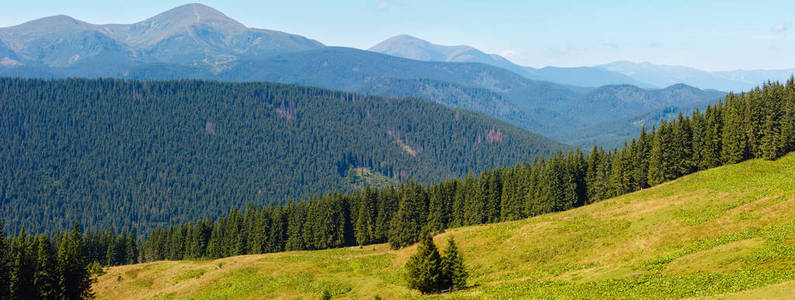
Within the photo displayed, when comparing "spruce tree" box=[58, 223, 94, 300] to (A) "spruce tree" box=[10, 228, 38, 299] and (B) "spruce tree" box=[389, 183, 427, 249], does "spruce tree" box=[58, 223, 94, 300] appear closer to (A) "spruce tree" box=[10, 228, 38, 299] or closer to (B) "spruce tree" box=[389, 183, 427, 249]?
(A) "spruce tree" box=[10, 228, 38, 299]

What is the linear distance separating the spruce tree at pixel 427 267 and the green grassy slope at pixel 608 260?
277 cm

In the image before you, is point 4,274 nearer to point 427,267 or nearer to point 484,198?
point 427,267

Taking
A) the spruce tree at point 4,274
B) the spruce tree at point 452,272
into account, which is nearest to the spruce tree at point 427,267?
→ the spruce tree at point 452,272

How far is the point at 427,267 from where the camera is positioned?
53.9m

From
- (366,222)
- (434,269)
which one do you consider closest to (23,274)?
(434,269)

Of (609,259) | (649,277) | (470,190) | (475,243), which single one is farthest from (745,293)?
(470,190)

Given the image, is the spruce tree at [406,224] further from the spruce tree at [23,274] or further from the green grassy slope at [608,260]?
the spruce tree at [23,274]

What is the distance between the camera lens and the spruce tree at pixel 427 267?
54.0 meters

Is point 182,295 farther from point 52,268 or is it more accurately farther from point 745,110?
point 745,110

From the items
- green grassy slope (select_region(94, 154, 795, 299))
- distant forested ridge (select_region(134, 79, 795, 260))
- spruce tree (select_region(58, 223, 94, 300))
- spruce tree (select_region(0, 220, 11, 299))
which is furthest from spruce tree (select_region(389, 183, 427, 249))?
spruce tree (select_region(0, 220, 11, 299))

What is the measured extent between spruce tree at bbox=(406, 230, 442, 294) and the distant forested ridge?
47.4 metres

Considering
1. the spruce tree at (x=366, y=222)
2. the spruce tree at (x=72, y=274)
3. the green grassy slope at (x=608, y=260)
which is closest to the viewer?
the green grassy slope at (x=608, y=260)

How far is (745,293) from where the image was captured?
33719mm

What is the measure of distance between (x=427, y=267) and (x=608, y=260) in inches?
834
